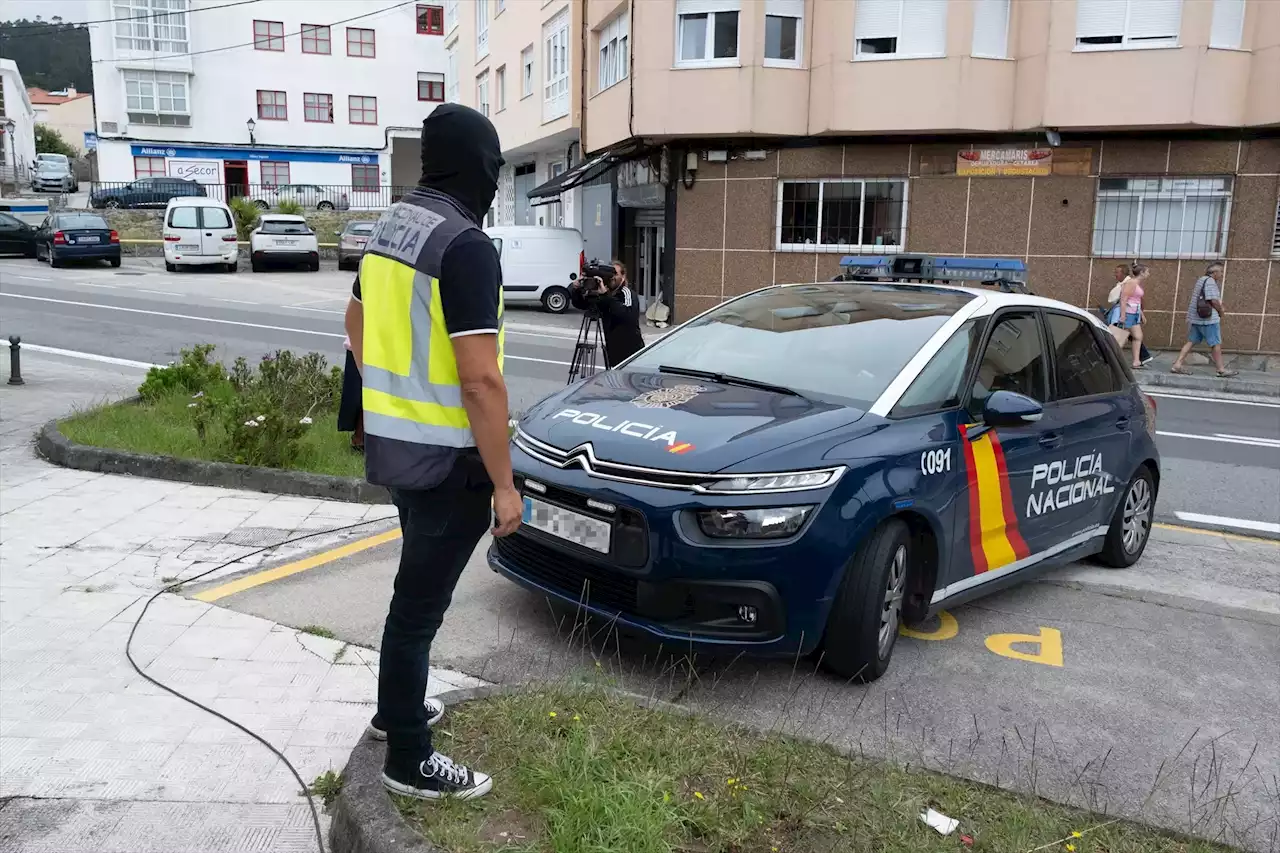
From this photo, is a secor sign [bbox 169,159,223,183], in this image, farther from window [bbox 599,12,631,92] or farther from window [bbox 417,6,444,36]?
window [bbox 599,12,631,92]

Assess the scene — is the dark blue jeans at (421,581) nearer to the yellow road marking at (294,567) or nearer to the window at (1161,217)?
the yellow road marking at (294,567)

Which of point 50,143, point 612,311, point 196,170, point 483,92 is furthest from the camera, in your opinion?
point 50,143

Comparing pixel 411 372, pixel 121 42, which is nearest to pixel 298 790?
pixel 411 372

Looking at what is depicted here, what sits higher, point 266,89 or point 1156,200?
point 266,89

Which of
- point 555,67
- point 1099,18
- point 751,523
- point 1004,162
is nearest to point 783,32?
point 1004,162

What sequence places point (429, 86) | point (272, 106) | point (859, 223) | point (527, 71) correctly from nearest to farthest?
point (859, 223) → point (527, 71) → point (272, 106) → point (429, 86)

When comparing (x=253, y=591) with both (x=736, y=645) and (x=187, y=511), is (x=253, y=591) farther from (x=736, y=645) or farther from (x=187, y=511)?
(x=736, y=645)

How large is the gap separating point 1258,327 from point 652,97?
11.7 metres

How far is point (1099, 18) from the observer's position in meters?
17.6

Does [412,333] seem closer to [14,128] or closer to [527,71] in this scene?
[527,71]

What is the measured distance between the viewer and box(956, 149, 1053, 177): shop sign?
61.5 feet

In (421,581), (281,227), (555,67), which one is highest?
(555,67)

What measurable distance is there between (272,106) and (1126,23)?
43.7 meters

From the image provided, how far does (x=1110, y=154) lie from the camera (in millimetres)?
18406
